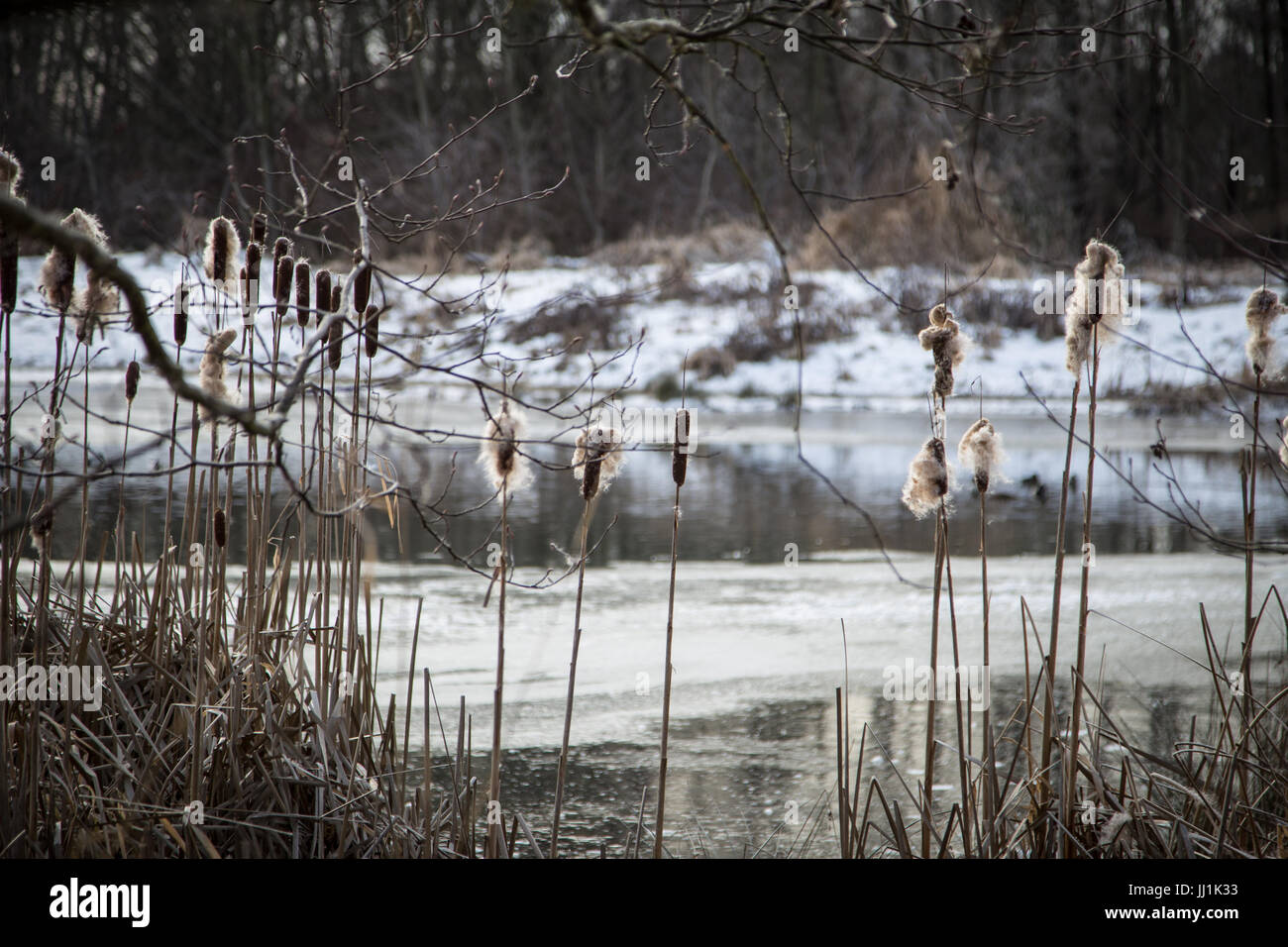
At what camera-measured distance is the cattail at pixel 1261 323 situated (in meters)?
2.52

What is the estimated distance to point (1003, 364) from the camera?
12.3 meters

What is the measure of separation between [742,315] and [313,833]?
38.6 feet

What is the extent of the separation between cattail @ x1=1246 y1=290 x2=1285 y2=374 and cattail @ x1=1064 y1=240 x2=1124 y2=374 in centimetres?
32

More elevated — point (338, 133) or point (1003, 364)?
point (1003, 364)

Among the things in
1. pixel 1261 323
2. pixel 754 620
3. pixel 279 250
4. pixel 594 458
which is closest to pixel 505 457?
pixel 594 458

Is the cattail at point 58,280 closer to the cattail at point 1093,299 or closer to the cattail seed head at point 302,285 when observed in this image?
the cattail seed head at point 302,285

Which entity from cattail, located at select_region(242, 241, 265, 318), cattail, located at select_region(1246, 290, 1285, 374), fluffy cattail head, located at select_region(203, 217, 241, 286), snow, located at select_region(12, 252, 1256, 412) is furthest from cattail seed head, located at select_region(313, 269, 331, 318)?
snow, located at select_region(12, 252, 1256, 412)

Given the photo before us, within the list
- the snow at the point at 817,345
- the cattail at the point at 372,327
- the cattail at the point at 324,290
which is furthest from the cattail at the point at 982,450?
the snow at the point at 817,345

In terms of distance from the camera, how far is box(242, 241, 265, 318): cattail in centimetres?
258

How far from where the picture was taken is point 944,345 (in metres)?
2.43

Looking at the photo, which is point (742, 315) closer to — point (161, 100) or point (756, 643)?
point (756, 643)
